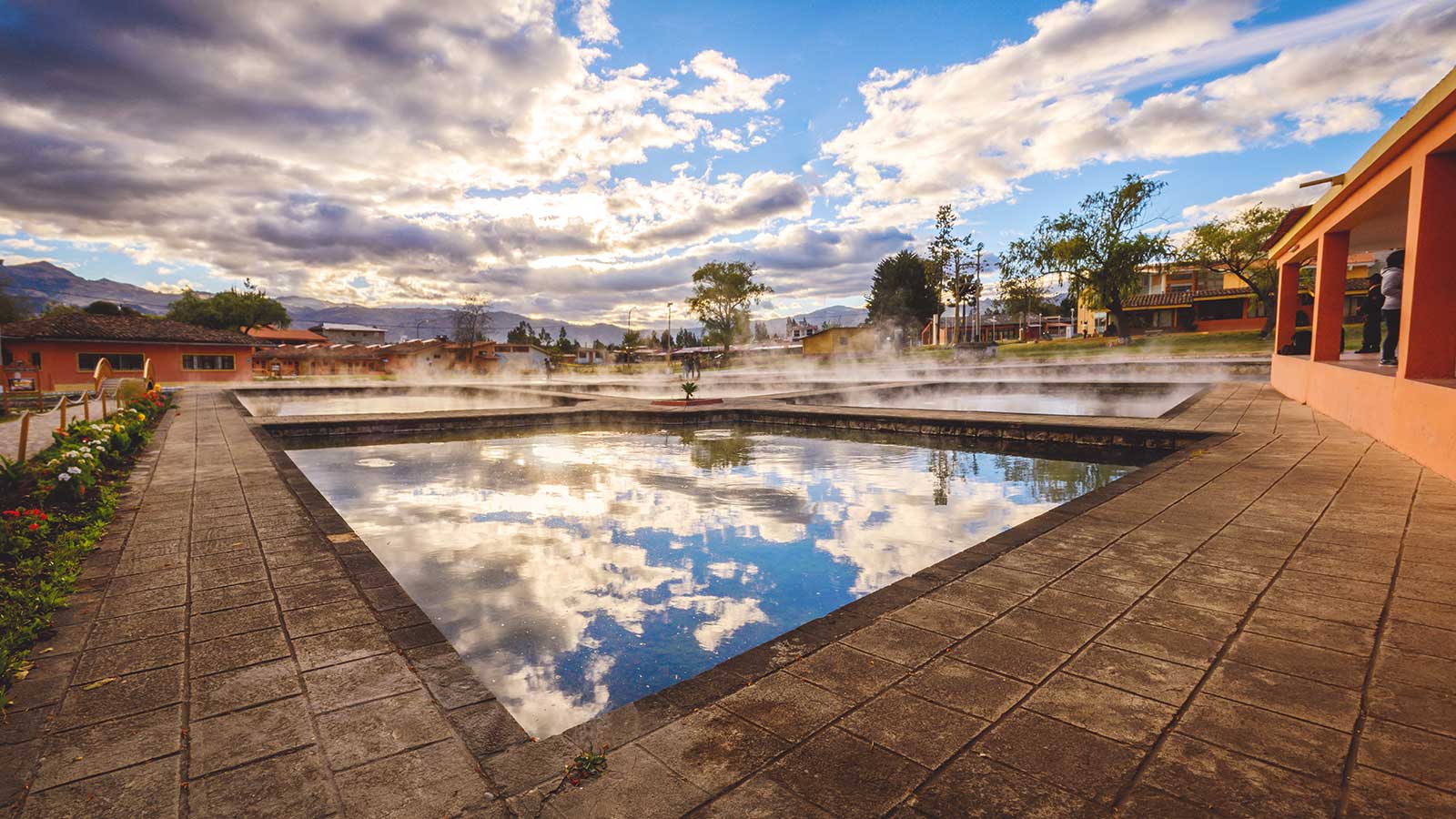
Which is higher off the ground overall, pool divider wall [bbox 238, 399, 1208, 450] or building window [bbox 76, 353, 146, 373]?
building window [bbox 76, 353, 146, 373]

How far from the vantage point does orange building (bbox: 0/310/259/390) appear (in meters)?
25.4

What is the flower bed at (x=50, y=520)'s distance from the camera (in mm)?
2686

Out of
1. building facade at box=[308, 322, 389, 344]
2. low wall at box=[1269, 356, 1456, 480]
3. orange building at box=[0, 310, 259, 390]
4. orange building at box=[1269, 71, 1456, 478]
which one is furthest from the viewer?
building facade at box=[308, 322, 389, 344]

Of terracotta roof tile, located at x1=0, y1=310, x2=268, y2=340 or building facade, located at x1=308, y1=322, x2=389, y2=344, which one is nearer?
terracotta roof tile, located at x1=0, y1=310, x2=268, y2=340

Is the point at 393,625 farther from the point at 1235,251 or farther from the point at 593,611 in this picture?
the point at 1235,251

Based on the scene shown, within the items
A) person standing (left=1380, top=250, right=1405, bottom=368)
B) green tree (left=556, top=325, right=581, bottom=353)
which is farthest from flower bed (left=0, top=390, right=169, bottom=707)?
green tree (left=556, top=325, right=581, bottom=353)

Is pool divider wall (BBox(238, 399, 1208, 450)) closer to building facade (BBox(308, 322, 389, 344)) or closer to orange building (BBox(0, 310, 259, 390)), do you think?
orange building (BBox(0, 310, 259, 390))

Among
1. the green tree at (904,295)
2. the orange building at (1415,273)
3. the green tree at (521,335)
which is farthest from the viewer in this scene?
the green tree at (521,335)

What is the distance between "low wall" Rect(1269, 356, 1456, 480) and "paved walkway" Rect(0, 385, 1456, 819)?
64.8 inches

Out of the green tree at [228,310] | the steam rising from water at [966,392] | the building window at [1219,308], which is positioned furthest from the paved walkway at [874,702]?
the green tree at [228,310]

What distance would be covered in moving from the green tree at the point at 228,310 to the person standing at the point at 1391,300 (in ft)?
199

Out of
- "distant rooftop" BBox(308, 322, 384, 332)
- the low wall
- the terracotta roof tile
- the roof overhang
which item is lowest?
the low wall

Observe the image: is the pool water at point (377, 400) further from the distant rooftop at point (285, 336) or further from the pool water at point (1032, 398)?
the distant rooftop at point (285, 336)

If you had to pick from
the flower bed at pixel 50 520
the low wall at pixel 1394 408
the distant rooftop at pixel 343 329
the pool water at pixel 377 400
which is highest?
the distant rooftop at pixel 343 329
